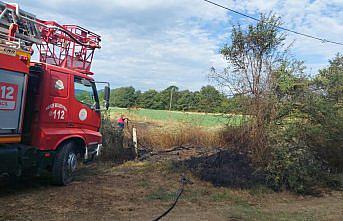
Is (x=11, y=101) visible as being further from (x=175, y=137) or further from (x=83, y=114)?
(x=175, y=137)

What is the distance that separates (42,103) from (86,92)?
5.30 ft

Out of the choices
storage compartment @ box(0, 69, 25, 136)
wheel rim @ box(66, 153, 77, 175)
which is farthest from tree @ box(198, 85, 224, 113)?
storage compartment @ box(0, 69, 25, 136)

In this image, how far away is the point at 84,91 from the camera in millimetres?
9055

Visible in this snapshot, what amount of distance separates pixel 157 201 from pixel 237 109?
14.6 ft

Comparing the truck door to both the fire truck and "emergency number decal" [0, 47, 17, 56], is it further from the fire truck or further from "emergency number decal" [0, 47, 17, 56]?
"emergency number decal" [0, 47, 17, 56]

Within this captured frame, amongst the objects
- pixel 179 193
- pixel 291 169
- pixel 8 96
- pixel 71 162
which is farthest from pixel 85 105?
pixel 291 169

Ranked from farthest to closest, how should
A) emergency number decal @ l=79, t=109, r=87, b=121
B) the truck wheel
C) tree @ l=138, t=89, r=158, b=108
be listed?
1. tree @ l=138, t=89, r=158, b=108
2. emergency number decal @ l=79, t=109, r=87, b=121
3. the truck wheel

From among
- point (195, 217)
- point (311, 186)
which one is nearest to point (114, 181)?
point (195, 217)

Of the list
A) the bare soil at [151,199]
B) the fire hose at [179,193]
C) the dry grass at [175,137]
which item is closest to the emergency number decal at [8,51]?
the bare soil at [151,199]

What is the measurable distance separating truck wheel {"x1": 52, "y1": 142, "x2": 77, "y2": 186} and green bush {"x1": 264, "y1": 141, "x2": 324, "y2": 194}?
196 inches

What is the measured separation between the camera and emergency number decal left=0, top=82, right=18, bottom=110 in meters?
6.54

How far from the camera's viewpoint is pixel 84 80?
9.12 m

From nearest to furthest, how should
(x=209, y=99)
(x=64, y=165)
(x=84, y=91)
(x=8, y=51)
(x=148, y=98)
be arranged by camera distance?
1. (x=8, y=51)
2. (x=64, y=165)
3. (x=84, y=91)
4. (x=209, y=99)
5. (x=148, y=98)

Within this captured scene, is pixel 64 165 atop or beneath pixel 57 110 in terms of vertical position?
beneath
